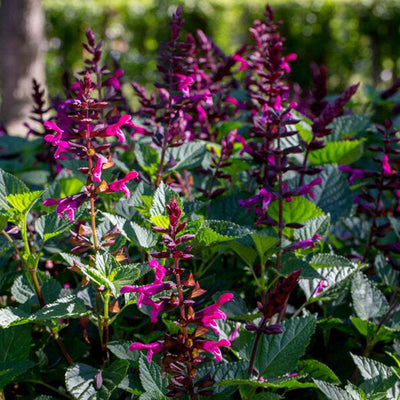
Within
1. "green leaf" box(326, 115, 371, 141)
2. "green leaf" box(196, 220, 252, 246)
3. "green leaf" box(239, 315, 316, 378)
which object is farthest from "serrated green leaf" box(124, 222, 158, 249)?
"green leaf" box(326, 115, 371, 141)

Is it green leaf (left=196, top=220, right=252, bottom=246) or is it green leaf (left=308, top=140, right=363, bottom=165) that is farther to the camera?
green leaf (left=308, top=140, right=363, bottom=165)

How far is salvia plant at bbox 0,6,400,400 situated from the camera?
1.22 metres

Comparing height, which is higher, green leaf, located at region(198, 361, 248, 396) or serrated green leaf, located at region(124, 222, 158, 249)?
serrated green leaf, located at region(124, 222, 158, 249)

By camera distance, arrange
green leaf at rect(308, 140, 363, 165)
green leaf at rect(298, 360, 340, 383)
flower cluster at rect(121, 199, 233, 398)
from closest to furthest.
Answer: flower cluster at rect(121, 199, 233, 398), green leaf at rect(298, 360, 340, 383), green leaf at rect(308, 140, 363, 165)

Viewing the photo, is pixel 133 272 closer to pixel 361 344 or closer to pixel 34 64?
pixel 361 344

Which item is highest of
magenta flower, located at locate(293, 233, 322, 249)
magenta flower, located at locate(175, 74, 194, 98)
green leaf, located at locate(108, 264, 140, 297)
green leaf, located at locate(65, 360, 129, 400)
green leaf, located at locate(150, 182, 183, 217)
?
magenta flower, located at locate(175, 74, 194, 98)

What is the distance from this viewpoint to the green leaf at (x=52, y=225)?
4.58ft

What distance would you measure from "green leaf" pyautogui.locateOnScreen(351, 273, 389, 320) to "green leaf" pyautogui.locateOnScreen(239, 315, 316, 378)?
0.26 metres

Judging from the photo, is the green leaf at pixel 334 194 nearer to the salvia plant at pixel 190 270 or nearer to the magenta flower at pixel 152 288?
the salvia plant at pixel 190 270

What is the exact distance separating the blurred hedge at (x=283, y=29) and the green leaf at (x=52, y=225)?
11.0 meters

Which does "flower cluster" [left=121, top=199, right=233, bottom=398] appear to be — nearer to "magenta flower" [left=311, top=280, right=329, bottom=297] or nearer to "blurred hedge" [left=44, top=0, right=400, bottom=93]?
"magenta flower" [left=311, top=280, right=329, bottom=297]

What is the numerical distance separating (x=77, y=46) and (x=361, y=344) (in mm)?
13344

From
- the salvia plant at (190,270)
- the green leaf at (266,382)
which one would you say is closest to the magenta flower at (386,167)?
the salvia plant at (190,270)

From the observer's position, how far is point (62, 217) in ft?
4.68
